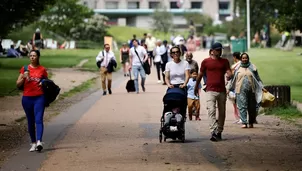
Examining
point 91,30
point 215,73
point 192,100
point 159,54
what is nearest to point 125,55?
point 159,54

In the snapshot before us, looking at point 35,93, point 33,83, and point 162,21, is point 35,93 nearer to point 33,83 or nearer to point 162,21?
point 33,83

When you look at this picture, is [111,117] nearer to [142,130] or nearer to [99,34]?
[142,130]

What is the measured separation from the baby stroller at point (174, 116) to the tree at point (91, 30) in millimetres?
70701

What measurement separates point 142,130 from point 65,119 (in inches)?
132

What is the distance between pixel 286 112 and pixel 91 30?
65.4 meters

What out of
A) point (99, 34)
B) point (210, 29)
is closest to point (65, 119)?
point (99, 34)

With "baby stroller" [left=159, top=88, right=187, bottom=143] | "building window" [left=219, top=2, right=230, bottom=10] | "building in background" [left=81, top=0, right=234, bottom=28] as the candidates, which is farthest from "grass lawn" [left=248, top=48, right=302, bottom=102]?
"building window" [left=219, top=2, right=230, bottom=10]

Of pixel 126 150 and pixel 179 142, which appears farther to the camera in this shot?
pixel 179 142

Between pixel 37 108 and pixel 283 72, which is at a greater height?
pixel 37 108

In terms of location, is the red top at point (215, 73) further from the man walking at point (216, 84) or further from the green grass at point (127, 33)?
the green grass at point (127, 33)

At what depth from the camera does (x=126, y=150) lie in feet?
46.8

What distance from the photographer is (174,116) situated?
15.2m

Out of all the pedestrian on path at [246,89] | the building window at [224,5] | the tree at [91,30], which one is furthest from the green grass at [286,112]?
the building window at [224,5]

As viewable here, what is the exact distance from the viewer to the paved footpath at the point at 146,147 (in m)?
12.6
